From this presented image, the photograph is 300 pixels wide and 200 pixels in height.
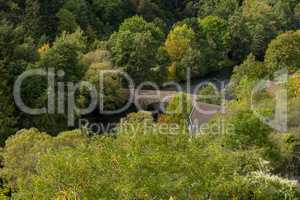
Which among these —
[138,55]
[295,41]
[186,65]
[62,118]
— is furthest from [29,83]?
[295,41]

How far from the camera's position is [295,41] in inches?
1721

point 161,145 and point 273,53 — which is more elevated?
point 273,53

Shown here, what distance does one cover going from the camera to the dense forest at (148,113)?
12562 mm

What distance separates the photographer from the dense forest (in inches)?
495

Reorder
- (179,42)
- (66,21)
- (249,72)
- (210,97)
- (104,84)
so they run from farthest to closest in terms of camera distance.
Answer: (66,21) → (179,42) → (249,72) → (210,97) → (104,84)

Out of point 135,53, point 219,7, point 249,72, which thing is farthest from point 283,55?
point 219,7

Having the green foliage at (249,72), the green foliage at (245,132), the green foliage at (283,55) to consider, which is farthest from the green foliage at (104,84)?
the green foliage at (245,132)

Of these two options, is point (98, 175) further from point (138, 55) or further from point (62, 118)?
point (138, 55)

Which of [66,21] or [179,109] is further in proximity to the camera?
[66,21]

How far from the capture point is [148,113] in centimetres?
3153

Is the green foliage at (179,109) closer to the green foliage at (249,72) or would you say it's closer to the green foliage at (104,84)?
the green foliage at (104,84)

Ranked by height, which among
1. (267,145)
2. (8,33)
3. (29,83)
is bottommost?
(267,145)

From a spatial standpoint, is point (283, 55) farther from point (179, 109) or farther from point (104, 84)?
point (104, 84)

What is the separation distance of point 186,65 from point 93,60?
9.64 m
